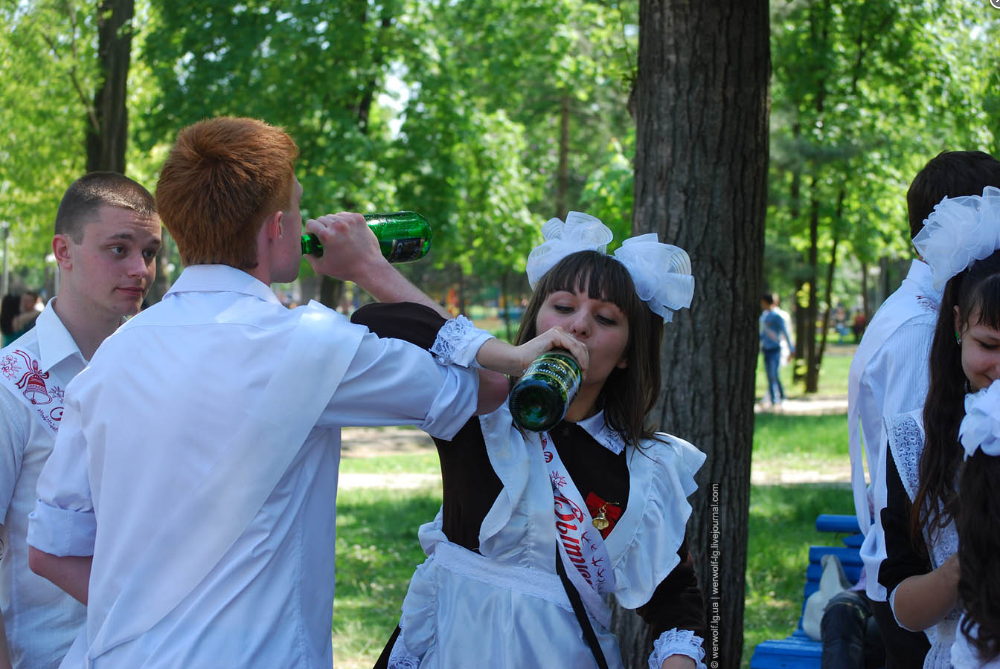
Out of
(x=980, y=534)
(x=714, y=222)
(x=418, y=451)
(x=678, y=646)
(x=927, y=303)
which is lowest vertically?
(x=418, y=451)

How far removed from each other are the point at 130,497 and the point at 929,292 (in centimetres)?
233

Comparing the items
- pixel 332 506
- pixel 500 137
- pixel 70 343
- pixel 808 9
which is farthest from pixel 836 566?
pixel 500 137

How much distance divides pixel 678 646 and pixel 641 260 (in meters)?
1.02

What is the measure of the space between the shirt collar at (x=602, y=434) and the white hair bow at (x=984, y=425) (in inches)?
33.7

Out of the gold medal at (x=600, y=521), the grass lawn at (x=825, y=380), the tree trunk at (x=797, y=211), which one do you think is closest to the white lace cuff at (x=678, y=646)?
the gold medal at (x=600, y=521)

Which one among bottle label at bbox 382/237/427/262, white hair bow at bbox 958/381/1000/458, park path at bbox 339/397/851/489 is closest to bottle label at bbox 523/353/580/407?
bottle label at bbox 382/237/427/262

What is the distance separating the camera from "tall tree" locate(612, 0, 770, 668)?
165 inches

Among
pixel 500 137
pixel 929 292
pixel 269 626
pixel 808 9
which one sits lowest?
pixel 269 626

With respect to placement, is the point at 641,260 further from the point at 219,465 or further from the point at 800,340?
the point at 800,340

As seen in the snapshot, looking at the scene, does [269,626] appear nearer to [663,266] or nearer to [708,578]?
[663,266]

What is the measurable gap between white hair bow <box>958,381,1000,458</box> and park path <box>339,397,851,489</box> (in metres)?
3.96

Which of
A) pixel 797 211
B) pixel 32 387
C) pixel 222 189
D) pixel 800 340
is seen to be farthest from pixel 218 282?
pixel 800 340

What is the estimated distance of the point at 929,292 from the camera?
10.0 feet

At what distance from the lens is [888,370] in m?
2.97
